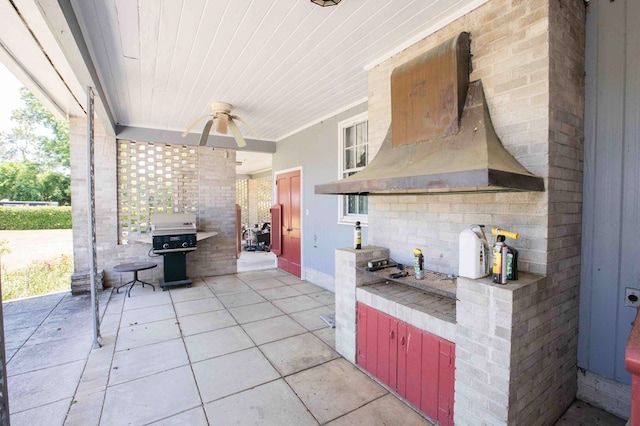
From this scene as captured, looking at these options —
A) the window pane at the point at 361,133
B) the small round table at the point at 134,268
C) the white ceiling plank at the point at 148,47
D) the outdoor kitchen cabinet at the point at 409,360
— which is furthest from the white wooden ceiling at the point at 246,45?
the small round table at the point at 134,268

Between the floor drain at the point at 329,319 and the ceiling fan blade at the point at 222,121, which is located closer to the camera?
the floor drain at the point at 329,319

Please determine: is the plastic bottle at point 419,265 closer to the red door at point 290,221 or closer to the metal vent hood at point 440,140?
the metal vent hood at point 440,140

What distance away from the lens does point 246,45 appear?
284 centimetres

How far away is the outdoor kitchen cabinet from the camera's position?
206 centimetres

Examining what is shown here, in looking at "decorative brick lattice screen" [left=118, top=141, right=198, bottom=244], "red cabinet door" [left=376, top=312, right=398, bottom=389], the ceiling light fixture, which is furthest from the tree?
"red cabinet door" [left=376, top=312, right=398, bottom=389]

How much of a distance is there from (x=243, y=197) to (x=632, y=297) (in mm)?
12779

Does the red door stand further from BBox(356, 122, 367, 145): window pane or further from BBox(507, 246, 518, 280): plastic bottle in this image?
BBox(507, 246, 518, 280): plastic bottle

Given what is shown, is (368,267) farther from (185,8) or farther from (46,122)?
(46,122)

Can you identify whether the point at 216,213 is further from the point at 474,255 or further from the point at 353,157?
the point at 474,255

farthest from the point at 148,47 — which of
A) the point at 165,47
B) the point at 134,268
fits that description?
the point at 134,268

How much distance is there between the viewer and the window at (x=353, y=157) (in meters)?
4.55

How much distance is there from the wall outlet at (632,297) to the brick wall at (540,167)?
Answer: 10.8 inches

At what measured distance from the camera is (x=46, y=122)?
15578 mm

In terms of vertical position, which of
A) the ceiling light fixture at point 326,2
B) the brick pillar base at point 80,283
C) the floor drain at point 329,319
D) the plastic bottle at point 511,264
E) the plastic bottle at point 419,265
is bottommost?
the floor drain at point 329,319
